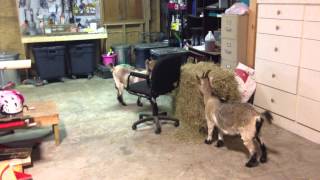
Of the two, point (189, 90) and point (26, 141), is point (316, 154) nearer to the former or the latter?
point (189, 90)

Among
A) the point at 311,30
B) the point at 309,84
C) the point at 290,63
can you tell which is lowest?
the point at 309,84

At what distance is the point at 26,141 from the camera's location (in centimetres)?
363

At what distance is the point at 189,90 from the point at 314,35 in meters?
1.34

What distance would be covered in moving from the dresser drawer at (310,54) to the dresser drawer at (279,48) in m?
0.07

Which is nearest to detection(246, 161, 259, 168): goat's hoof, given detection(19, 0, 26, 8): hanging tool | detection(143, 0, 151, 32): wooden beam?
detection(143, 0, 151, 32): wooden beam

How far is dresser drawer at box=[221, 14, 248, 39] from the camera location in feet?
13.6

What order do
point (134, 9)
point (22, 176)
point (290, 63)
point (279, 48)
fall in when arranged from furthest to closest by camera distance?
point (134, 9) → point (279, 48) → point (290, 63) → point (22, 176)

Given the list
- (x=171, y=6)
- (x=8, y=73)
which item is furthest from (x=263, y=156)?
(x=8, y=73)

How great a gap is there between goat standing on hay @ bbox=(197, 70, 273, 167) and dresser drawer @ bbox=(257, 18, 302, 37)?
1.00 m

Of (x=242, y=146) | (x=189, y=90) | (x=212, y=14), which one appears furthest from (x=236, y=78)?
(x=212, y=14)

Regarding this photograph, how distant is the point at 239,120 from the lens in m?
2.93

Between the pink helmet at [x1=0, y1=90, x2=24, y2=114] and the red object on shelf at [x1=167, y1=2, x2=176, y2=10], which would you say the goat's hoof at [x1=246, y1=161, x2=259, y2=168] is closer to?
the pink helmet at [x1=0, y1=90, x2=24, y2=114]

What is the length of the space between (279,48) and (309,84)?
54 cm

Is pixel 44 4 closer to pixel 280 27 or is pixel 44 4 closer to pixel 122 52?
pixel 122 52
